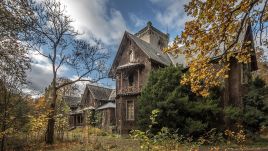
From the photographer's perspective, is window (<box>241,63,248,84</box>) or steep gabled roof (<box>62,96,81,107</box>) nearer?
window (<box>241,63,248,84</box>)

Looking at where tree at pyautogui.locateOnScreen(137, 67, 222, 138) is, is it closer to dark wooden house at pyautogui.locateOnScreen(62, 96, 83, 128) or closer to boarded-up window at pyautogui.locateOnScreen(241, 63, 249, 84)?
boarded-up window at pyautogui.locateOnScreen(241, 63, 249, 84)

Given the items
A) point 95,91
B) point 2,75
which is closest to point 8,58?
point 2,75

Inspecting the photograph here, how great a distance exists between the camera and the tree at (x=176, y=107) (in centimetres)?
1756

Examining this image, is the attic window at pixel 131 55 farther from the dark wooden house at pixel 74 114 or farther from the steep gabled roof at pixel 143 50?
the dark wooden house at pixel 74 114

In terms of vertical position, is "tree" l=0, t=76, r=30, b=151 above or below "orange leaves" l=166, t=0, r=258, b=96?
below

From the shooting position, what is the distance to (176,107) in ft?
58.9

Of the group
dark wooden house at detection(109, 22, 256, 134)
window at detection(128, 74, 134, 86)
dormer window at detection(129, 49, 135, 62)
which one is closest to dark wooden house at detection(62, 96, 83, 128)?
dark wooden house at detection(109, 22, 256, 134)

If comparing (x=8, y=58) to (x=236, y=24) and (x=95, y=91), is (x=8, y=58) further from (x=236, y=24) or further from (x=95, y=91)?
(x=95, y=91)

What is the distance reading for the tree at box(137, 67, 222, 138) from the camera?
17562mm

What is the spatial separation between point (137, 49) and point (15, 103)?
16124 mm

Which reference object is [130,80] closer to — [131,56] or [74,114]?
[131,56]

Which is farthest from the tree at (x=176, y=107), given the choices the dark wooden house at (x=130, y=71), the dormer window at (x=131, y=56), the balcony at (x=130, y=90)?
the dormer window at (x=131, y=56)

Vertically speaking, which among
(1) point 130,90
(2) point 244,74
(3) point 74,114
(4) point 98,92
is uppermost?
(2) point 244,74

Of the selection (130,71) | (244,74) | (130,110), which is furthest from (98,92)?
(244,74)
